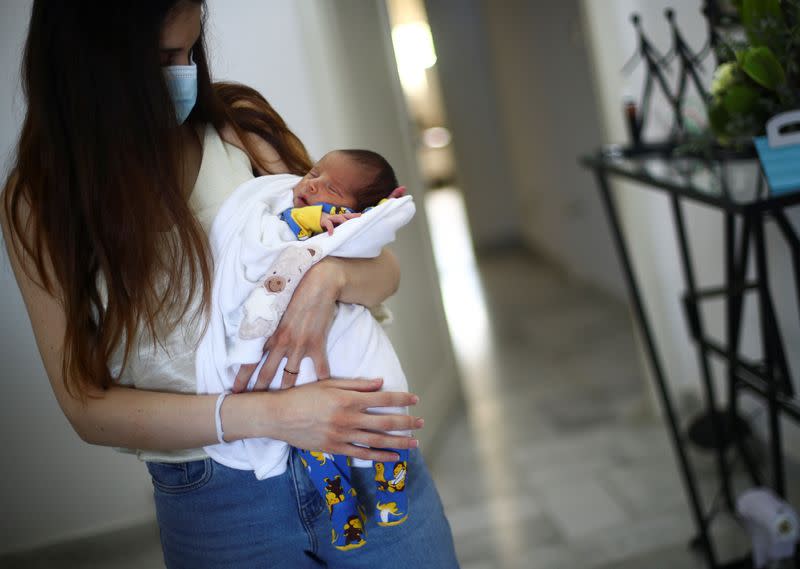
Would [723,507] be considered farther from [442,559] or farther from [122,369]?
[122,369]

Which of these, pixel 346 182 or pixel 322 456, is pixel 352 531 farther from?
pixel 346 182

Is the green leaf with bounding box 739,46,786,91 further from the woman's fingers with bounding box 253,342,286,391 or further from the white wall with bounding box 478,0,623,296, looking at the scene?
the white wall with bounding box 478,0,623,296

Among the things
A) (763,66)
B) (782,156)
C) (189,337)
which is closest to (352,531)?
(189,337)

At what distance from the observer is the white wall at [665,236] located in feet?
6.96

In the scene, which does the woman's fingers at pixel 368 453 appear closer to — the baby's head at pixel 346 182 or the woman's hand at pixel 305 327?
the woman's hand at pixel 305 327

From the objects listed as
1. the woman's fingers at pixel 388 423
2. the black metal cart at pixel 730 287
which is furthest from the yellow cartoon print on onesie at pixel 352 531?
the black metal cart at pixel 730 287

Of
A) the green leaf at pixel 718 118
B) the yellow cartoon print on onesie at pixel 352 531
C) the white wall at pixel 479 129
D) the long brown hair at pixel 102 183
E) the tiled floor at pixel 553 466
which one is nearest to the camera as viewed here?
the long brown hair at pixel 102 183

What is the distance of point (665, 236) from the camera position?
2.54 m

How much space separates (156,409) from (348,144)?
13.8 inches

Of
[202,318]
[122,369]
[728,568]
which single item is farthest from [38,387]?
[728,568]

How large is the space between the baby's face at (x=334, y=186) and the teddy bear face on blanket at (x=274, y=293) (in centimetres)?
6

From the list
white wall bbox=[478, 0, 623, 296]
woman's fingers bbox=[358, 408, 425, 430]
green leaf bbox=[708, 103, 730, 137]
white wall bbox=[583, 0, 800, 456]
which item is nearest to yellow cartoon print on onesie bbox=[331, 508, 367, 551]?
woman's fingers bbox=[358, 408, 425, 430]

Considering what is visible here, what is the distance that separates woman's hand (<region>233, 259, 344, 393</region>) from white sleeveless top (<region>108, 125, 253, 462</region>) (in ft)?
0.20

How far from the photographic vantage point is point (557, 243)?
492 cm
